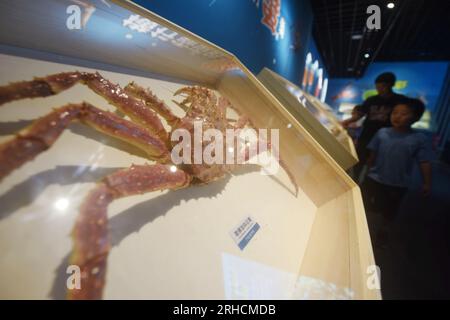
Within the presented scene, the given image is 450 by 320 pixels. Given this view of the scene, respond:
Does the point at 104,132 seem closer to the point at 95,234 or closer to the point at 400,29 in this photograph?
the point at 95,234

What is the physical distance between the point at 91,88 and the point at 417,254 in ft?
10.2

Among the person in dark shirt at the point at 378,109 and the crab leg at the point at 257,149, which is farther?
the person in dark shirt at the point at 378,109

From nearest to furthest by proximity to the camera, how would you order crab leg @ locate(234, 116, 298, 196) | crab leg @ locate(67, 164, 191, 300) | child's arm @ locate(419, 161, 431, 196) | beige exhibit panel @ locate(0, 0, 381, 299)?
crab leg @ locate(67, 164, 191, 300) < beige exhibit panel @ locate(0, 0, 381, 299) < crab leg @ locate(234, 116, 298, 196) < child's arm @ locate(419, 161, 431, 196)

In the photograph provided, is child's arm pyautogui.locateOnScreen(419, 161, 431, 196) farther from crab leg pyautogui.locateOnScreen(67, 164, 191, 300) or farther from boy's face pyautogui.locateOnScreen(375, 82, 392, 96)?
crab leg pyautogui.locateOnScreen(67, 164, 191, 300)

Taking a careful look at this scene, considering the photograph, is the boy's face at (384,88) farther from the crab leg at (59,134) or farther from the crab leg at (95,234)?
the crab leg at (95,234)

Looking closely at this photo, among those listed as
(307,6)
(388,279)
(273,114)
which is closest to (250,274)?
(273,114)

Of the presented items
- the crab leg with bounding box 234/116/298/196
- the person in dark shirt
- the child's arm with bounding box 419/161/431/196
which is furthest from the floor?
the crab leg with bounding box 234/116/298/196

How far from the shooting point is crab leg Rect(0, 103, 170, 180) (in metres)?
0.51

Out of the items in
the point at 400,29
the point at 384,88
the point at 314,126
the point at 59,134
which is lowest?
the point at 59,134

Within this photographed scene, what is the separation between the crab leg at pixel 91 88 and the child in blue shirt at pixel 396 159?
2.09 m

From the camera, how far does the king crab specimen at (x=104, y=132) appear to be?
0.50 meters

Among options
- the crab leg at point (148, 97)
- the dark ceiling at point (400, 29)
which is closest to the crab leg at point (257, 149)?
the crab leg at point (148, 97)

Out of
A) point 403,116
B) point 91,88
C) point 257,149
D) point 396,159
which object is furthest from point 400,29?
point 91,88

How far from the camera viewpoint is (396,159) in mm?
2037
